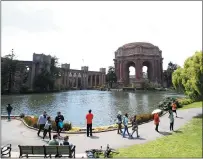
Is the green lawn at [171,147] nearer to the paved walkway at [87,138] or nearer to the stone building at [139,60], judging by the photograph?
the paved walkway at [87,138]

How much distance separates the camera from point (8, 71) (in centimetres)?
7188

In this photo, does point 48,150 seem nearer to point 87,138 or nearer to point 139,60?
point 87,138

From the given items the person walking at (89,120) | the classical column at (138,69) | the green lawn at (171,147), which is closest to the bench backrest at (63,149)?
the green lawn at (171,147)

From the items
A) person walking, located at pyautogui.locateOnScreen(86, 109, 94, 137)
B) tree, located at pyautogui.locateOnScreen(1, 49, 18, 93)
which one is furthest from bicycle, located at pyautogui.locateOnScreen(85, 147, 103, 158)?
tree, located at pyautogui.locateOnScreen(1, 49, 18, 93)

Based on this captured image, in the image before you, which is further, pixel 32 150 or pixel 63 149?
pixel 32 150

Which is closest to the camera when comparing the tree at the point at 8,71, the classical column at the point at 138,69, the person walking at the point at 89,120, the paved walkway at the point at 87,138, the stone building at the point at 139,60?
the paved walkway at the point at 87,138

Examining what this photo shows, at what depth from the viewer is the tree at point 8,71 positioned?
70625 millimetres

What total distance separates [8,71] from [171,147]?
224ft

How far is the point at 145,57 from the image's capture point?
113 meters

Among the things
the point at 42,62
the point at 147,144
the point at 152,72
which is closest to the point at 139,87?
the point at 152,72

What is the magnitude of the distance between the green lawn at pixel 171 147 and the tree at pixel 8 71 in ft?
213

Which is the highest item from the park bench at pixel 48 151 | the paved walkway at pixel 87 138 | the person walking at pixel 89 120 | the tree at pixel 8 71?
the tree at pixel 8 71

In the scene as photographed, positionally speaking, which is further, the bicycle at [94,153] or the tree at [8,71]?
the tree at [8,71]

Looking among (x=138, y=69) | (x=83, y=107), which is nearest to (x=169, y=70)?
(x=138, y=69)
